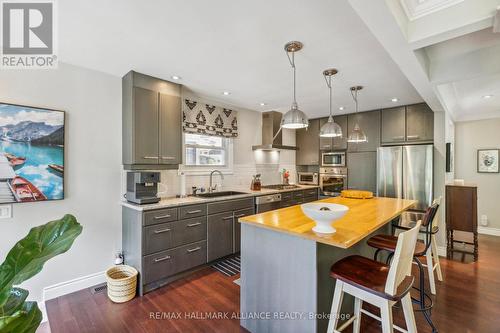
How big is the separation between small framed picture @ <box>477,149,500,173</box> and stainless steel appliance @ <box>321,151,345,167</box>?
2707 millimetres

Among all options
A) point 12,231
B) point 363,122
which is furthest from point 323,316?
point 363,122

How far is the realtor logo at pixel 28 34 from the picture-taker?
67.9 inches

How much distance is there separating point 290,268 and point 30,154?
2.59m

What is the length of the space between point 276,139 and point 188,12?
332 centimetres

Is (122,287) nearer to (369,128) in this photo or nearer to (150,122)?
(150,122)

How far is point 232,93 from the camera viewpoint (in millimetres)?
3529

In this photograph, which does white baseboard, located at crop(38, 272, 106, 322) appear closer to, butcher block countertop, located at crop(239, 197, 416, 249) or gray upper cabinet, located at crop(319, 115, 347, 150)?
butcher block countertop, located at crop(239, 197, 416, 249)

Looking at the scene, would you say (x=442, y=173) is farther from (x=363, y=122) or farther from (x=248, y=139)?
(x=248, y=139)

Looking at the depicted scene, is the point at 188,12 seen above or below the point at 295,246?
above

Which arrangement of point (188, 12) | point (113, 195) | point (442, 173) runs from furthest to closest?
1. point (442, 173)
2. point (113, 195)
3. point (188, 12)

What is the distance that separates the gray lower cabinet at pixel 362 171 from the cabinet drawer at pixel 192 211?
306 cm

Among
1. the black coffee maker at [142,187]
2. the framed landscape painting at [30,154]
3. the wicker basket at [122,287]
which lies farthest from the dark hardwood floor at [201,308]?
the framed landscape painting at [30,154]

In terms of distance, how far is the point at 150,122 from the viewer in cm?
285

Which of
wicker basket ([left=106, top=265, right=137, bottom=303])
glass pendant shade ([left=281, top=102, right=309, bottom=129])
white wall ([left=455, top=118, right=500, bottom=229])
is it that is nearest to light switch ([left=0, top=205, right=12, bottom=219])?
wicker basket ([left=106, top=265, right=137, bottom=303])
